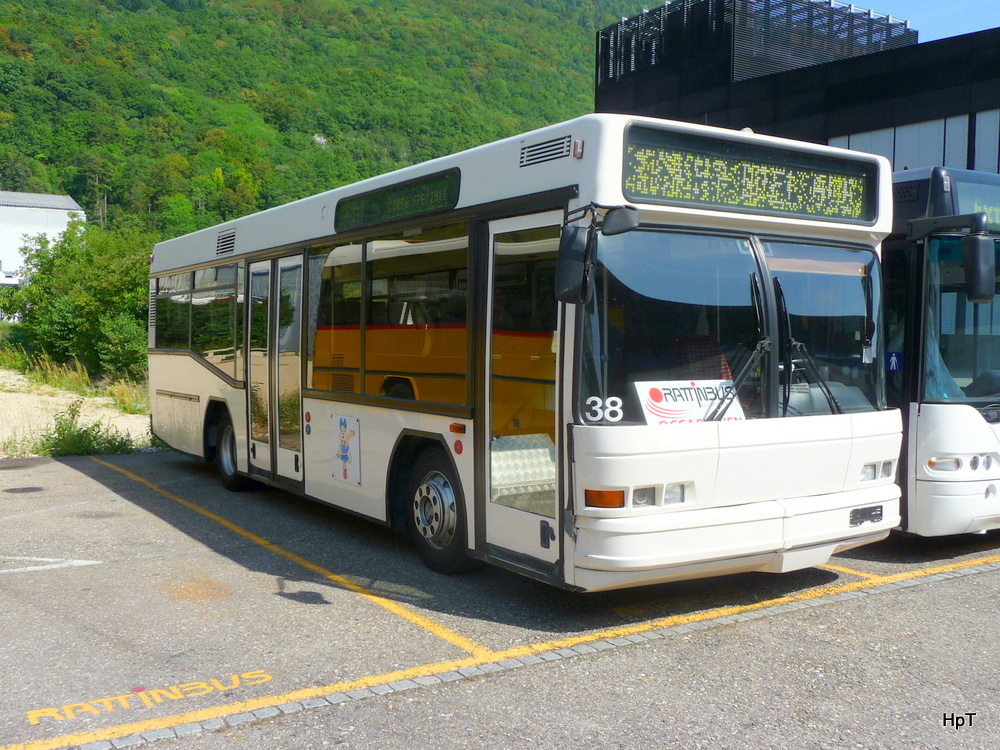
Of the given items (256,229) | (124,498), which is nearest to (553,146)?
(256,229)

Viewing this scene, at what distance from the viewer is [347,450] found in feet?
26.0

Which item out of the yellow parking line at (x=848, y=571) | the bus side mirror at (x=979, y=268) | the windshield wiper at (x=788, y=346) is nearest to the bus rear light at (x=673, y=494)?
the windshield wiper at (x=788, y=346)

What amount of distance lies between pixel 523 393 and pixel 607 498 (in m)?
0.95

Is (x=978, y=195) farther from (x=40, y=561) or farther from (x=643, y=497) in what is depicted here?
(x=40, y=561)

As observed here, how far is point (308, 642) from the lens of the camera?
17.8ft

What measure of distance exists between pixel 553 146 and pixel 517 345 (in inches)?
46.9

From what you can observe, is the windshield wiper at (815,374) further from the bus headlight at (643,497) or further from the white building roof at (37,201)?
the white building roof at (37,201)

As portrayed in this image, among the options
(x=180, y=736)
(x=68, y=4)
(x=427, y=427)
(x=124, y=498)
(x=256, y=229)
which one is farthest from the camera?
(x=68, y=4)

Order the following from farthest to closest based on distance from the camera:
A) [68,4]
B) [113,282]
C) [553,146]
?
[68,4] < [113,282] < [553,146]

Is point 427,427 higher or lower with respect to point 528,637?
higher

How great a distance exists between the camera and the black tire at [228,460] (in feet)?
35.1

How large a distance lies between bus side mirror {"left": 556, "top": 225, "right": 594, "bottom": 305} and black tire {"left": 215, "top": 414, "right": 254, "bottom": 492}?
20.8 ft

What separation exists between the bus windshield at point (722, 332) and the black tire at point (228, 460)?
20.6 ft

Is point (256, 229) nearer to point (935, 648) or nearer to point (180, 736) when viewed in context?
point (180, 736)
